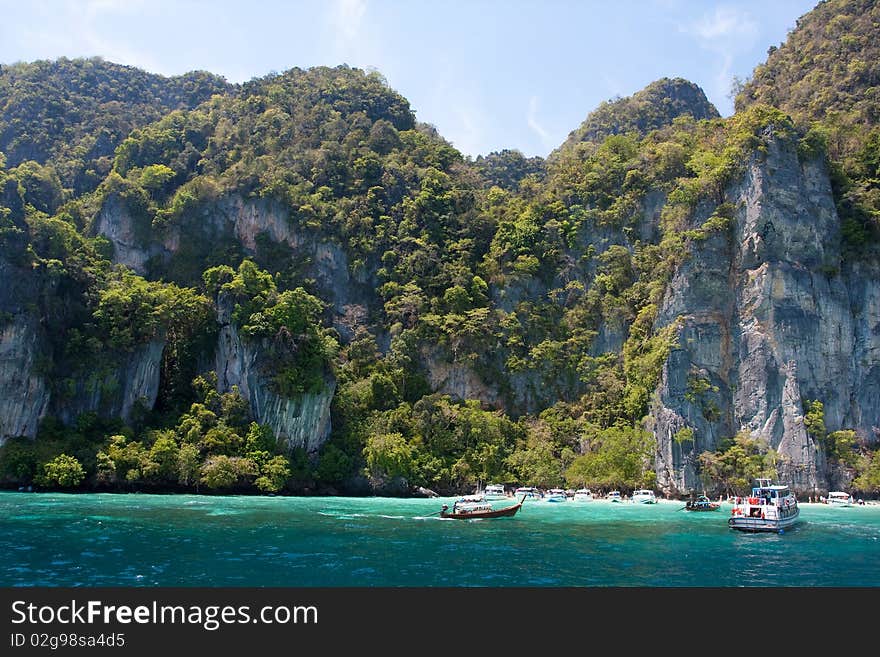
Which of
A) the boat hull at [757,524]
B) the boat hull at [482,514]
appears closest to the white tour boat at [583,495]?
the boat hull at [482,514]

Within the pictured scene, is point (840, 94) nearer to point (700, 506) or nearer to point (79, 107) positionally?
point (700, 506)

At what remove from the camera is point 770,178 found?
58.7m

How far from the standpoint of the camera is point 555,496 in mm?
53656

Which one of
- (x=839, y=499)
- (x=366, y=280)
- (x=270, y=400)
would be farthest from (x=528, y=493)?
(x=366, y=280)

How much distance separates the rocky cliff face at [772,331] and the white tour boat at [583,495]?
5383mm

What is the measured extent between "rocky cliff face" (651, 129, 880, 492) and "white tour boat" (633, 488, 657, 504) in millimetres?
1753

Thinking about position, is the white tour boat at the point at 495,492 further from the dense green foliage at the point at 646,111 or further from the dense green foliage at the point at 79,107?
the dense green foliage at the point at 646,111

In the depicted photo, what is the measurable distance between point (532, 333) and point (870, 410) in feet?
91.7

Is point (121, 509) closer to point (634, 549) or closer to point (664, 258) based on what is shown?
point (634, 549)

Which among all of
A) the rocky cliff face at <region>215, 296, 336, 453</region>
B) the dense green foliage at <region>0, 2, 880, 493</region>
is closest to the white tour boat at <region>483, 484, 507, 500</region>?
the dense green foliage at <region>0, 2, 880, 493</region>

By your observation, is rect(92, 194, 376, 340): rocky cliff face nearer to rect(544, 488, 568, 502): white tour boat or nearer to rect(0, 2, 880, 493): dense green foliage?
rect(0, 2, 880, 493): dense green foliage

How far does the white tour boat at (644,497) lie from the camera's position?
2026 inches

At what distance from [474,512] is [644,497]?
1781 cm

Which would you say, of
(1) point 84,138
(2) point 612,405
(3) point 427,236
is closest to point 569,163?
(3) point 427,236
